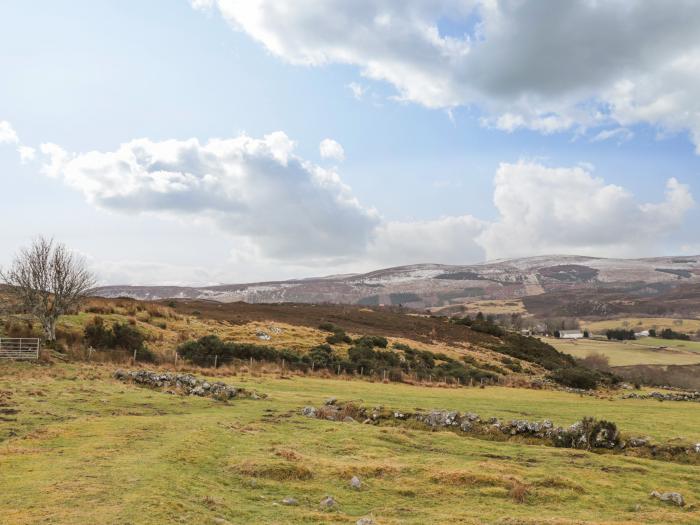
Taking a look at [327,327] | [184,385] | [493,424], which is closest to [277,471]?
[493,424]

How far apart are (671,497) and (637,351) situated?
420 ft

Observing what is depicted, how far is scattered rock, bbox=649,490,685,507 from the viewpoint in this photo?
41.3 ft

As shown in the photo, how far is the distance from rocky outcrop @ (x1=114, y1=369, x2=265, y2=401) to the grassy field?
3.65 m

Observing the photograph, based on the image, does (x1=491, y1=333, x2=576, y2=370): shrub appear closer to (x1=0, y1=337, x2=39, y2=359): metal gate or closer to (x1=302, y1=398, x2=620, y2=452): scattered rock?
(x1=302, y1=398, x2=620, y2=452): scattered rock

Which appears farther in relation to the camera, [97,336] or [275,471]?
[97,336]

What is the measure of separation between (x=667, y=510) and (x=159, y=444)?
13272 mm

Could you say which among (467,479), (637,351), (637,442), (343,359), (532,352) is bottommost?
(637,351)

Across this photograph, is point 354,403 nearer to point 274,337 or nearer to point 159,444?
point 159,444

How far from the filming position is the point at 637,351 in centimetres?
12450

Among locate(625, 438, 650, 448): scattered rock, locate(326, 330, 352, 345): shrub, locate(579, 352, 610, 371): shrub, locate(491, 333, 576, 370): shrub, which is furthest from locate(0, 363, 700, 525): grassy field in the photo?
locate(579, 352, 610, 371): shrub

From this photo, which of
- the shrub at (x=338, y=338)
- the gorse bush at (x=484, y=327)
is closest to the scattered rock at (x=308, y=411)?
the shrub at (x=338, y=338)

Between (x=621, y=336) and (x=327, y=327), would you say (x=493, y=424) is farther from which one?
(x=621, y=336)

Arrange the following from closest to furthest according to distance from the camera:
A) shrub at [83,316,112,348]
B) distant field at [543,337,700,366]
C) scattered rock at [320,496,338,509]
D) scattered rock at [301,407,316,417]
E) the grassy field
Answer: the grassy field < scattered rock at [320,496,338,509] < scattered rock at [301,407,316,417] < shrub at [83,316,112,348] < distant field at [543,337,700,366]

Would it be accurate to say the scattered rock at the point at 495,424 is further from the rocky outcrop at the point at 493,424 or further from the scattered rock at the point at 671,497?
the scattered rock at the point at 671,497
